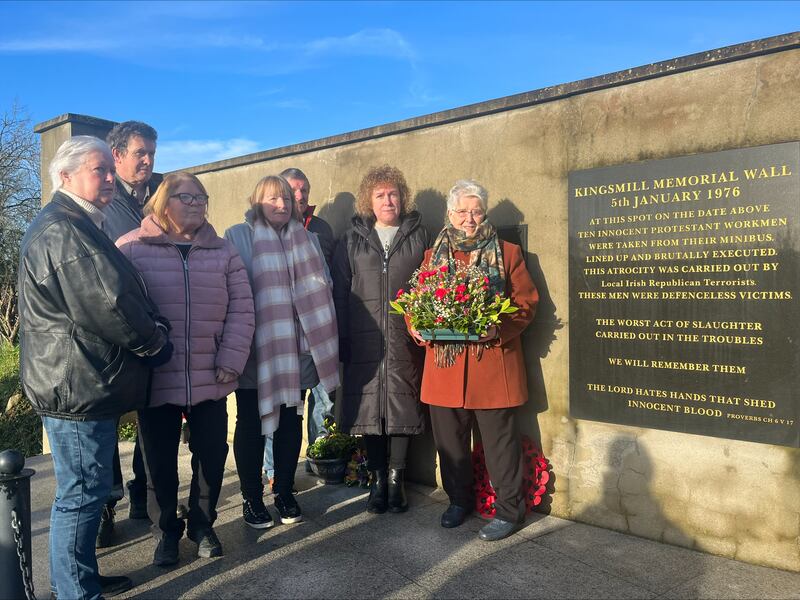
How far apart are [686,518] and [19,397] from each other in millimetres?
14746

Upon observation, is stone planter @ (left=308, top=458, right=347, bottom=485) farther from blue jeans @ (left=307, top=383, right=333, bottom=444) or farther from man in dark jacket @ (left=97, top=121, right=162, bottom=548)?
man in dark jacket @ (left=97, top=121, right=162, bottom=548)

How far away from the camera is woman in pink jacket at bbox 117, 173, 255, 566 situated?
3299mm

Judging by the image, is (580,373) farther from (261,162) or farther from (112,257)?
(261,162)

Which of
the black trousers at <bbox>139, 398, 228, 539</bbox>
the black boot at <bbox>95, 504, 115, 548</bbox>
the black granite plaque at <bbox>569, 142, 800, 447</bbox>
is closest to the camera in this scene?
the black granite plaque at <bbox>569, 142, 800, 447</bbox>

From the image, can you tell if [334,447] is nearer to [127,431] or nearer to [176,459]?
[176,459]

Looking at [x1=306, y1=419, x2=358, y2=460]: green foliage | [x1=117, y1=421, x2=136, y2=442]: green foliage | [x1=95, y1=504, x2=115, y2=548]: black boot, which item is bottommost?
[x1=117, y1=421, x2=136, y2=442]: green foliage

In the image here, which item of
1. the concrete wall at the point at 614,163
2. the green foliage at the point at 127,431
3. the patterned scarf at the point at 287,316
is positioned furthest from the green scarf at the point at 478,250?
the green foliage at the point at 127,431

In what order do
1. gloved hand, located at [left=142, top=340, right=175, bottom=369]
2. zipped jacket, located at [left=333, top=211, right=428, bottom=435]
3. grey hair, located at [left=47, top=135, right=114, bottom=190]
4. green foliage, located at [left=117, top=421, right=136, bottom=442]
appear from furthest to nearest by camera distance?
green foliage, located at [left=117, top=421, right=136, bottom=442], zipped jacket, located at [left=333, top=211, right=428, bottom=435], gloved hand, located at [left=142, top=340, right=175, bottom=369], grey hair, located at [left=47, top=135, right=114, bottom=190]

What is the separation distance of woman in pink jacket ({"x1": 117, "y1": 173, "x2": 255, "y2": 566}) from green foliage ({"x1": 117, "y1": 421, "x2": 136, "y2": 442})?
3.64 m

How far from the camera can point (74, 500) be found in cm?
276

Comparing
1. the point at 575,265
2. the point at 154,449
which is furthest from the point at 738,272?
the point at 154,449

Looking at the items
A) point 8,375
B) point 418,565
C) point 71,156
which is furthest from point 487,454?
point 8,375

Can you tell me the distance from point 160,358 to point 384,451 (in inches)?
69.7

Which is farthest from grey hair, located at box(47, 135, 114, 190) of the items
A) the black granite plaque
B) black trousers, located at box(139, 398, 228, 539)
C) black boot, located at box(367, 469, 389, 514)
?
the black granite plaque
